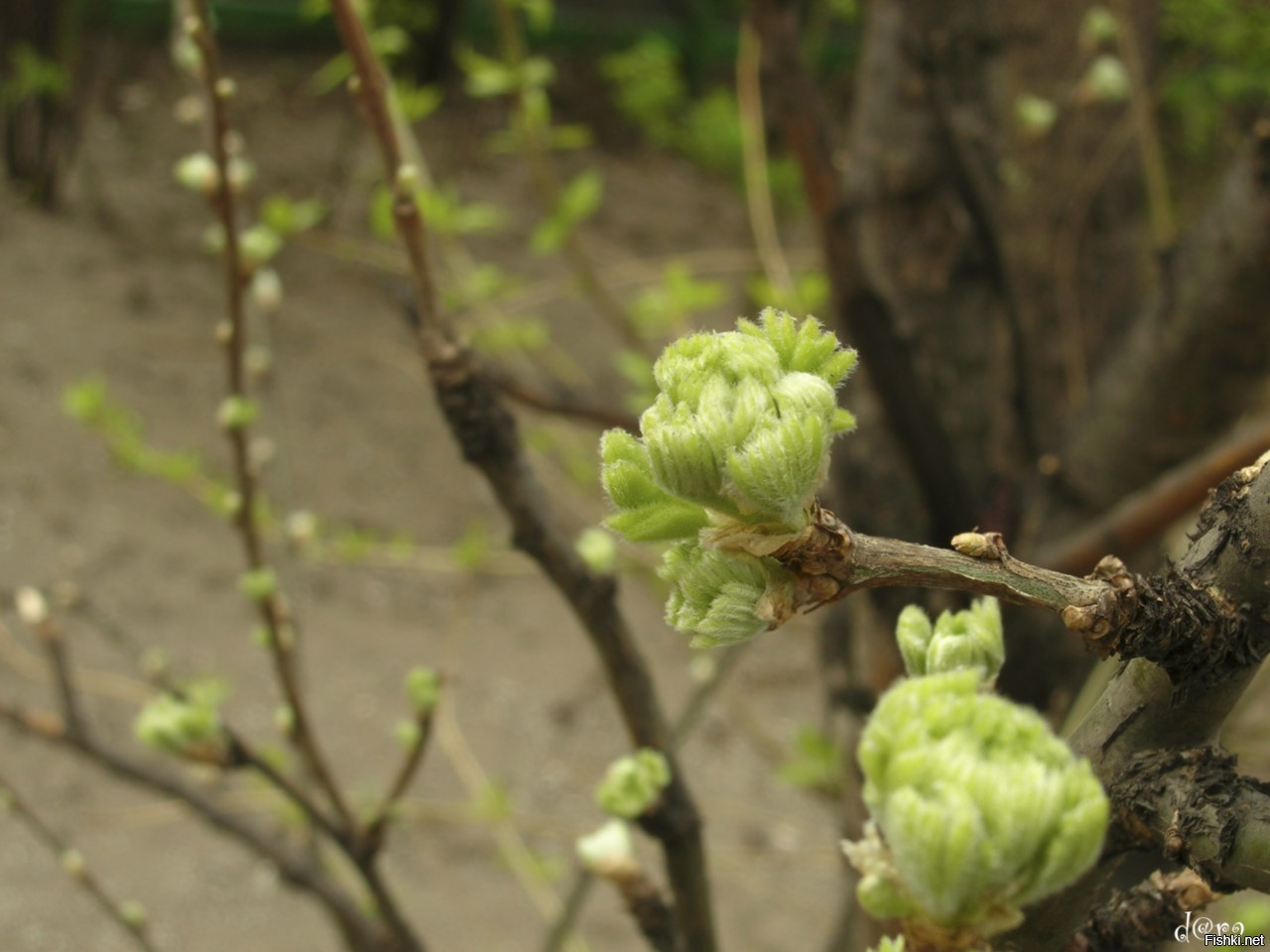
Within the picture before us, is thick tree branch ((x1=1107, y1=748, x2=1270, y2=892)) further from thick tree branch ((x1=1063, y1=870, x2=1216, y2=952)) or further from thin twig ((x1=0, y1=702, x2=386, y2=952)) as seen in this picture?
thin twig ((x1=0, y1=702, x2=386, y2=952))

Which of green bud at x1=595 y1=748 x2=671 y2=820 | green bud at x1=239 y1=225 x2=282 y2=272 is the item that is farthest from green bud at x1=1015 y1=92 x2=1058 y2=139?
green bud at x1=595 y1=748 x2=671 y2=820

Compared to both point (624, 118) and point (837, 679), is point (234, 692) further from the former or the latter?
point (624, 118)

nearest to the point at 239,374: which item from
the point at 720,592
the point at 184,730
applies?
the point at 184,730

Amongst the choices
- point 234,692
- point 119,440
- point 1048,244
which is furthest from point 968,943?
point 234,692

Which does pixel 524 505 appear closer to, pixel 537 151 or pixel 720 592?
pixel 720 592

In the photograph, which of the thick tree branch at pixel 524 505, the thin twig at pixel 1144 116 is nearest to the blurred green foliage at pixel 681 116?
the thin twig at pixel 1144 116

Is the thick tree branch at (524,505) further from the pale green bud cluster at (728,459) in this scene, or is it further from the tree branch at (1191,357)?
the tree branch at (1191,357)
